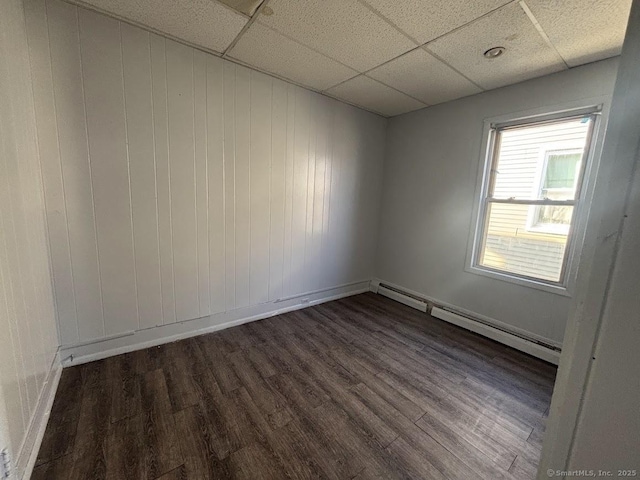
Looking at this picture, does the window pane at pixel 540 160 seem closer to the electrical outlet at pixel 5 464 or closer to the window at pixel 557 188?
the window at pixel 557 188

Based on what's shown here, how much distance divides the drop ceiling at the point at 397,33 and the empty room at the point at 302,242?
0.07 ft

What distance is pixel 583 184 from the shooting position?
2.03 m

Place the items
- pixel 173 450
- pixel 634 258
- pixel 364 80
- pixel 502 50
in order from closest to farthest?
pixel 634 258 → pixel 173 450 → pixel 502 50 → pixel 364 80

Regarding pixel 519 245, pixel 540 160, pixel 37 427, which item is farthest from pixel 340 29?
pixel 37 427

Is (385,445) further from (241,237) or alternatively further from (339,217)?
(339,217)

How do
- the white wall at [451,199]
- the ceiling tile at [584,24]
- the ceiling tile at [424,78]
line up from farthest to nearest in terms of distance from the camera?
the white wall at [451,199], the ceiling tile at [424,78], the ceiling tile at [584,24]

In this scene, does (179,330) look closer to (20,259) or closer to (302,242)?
(20,259)

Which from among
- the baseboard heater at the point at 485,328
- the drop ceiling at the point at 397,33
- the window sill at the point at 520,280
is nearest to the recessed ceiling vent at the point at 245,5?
the drop ceiling at the point at 397,33

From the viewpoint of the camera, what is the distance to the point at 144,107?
6.20 ft

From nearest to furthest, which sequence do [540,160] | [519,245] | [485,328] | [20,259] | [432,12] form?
[20,259] → [432,12] → [540,160] → [519,245] → [485,328]

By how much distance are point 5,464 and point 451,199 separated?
3.66 metres

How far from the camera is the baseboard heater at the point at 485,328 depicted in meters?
2.21

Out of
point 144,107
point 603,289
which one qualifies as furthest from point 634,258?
point 144,107

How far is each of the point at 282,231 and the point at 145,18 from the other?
1.98 meters
